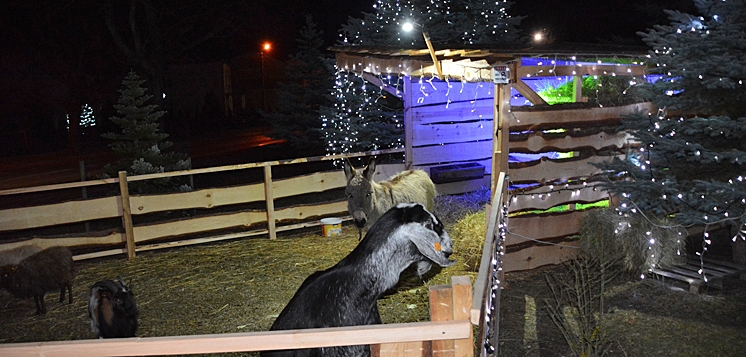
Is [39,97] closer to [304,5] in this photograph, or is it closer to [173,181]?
[304,5]

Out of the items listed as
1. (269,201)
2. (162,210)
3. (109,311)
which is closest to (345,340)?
(109,311)

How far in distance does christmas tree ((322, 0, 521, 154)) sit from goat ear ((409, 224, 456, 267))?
9137mm

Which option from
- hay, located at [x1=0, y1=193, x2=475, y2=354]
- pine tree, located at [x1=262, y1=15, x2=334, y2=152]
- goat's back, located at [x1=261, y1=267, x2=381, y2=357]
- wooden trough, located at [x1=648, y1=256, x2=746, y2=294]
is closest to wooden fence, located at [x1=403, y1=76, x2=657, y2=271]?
hay, located at [x1=0, y1=193, x2=475, y2=354]

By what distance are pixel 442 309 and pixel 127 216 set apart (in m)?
7.45

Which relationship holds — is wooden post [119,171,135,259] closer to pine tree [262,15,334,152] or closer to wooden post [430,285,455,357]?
wooden post [430,285,455,357]

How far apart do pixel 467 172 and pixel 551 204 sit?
383cm

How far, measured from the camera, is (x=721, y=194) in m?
6.29

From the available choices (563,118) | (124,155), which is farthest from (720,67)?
(124,155)

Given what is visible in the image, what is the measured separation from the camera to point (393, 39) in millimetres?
13562

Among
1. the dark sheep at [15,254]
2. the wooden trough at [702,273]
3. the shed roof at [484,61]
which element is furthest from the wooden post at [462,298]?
the dark sheep at [15,254]

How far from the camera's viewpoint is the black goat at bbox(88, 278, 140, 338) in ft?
18.3

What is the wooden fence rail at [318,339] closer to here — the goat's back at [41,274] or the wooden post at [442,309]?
the wooden post at [442,309]

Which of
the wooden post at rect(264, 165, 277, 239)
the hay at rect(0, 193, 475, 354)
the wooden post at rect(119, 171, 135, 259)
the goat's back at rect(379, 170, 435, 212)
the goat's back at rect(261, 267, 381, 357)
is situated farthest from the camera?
the wooden post at rect(264, 165, 277, 239)

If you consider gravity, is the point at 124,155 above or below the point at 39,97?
below
